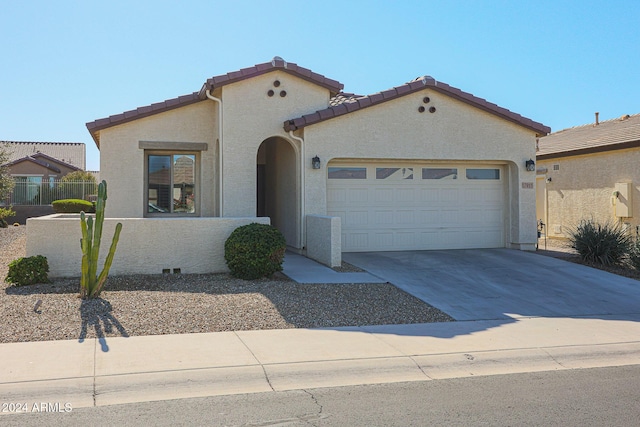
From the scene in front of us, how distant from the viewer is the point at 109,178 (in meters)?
15.5

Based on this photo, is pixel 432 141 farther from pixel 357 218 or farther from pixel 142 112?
pixel 142 112

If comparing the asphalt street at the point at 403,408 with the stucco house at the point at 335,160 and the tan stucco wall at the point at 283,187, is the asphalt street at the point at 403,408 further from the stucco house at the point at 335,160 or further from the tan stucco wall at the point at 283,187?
the tan stucco wall at the point at 283,187

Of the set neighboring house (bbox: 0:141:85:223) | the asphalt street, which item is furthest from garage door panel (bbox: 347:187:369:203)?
neighboring house (bbox: 0:141:85:223)

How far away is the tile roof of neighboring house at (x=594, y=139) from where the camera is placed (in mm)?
18438

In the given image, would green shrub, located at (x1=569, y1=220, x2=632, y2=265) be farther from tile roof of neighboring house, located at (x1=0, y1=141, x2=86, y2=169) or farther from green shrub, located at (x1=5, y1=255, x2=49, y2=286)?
tile roof of neighboring house, located at (x1=0, y1=141, x2=86, y2=169)

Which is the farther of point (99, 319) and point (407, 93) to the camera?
point (407, 93)

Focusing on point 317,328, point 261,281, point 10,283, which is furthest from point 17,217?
point 317,328

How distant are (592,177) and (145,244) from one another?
14373 mm

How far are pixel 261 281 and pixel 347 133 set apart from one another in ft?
16.6

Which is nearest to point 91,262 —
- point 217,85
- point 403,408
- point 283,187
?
point 403,408

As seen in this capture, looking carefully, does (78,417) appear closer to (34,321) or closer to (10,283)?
(34,321)

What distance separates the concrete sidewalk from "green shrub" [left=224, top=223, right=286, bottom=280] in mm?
3275

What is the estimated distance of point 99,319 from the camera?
844 centimetres

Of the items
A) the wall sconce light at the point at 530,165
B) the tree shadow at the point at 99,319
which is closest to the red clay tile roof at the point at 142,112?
the tree shadow at the point at 99,319
